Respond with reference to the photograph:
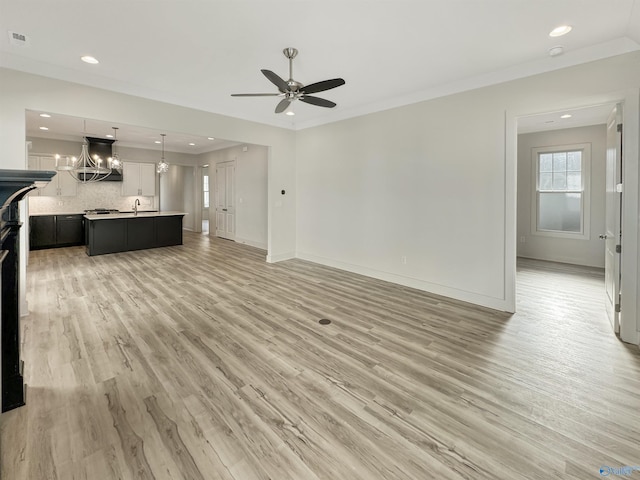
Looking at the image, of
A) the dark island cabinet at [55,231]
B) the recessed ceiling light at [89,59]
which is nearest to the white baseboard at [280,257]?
the recessed ceiling light at [89,59]

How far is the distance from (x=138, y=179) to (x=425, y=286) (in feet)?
30.0

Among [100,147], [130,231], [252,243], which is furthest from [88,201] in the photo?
[252,243]

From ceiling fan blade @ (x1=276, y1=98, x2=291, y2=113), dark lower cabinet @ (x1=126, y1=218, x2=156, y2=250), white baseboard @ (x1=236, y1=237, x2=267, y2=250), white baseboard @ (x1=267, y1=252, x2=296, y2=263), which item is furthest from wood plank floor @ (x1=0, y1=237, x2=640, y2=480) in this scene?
white baseboard @ (x1=236, y1=237, x2=267, y2=250)

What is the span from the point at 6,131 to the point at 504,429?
5.46 metres

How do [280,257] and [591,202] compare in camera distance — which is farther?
[280,257]

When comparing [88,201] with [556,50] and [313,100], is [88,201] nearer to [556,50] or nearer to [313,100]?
[313,100]

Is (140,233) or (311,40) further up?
(311,40)

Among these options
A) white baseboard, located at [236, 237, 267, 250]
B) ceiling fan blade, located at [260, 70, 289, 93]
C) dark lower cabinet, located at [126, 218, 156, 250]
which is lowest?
white baseboard, located at [236, 237, 267, 250]

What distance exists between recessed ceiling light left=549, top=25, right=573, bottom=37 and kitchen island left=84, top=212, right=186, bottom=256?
8.39m

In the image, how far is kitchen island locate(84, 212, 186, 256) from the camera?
695 cm

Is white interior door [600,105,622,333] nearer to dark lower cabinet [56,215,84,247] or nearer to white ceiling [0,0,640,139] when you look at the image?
white ceiling [0,0,640,139]

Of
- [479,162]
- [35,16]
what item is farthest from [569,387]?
[35,16]

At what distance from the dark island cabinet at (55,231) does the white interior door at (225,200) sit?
367cm

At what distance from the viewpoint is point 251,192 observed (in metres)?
8.34
